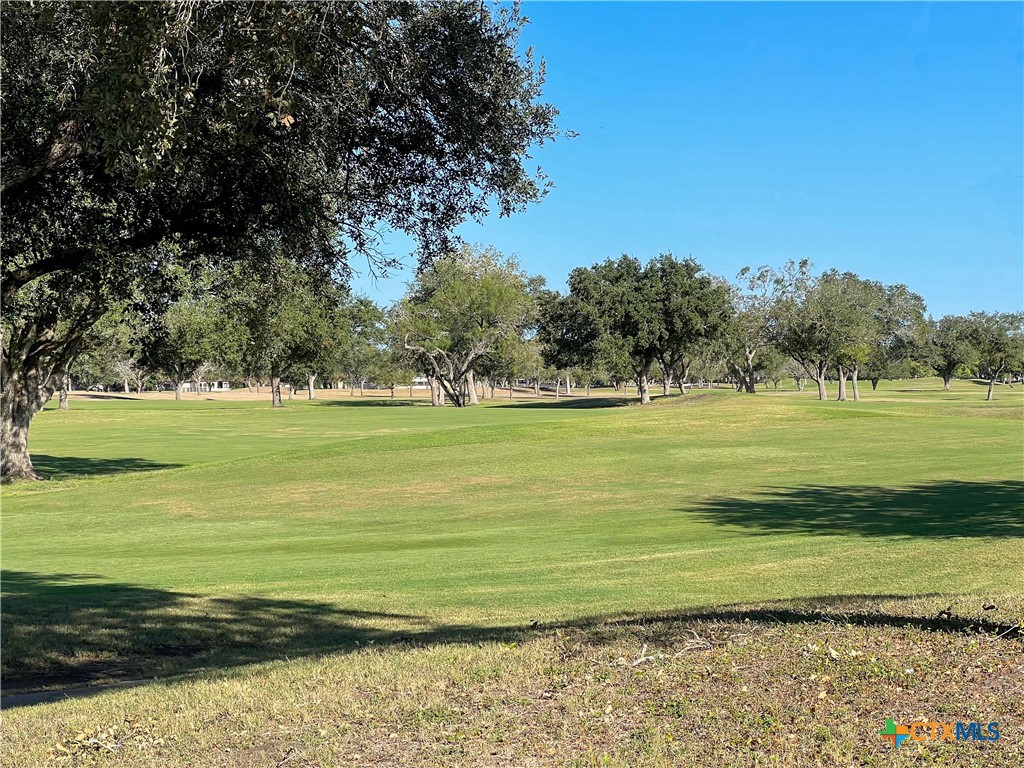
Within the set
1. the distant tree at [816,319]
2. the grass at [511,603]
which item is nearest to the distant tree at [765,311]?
the distant tree at [816,319]

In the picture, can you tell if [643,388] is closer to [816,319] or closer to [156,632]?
[816,319]

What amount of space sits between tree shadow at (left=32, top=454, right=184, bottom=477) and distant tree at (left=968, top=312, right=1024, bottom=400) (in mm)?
101390

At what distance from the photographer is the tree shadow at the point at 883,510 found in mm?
→ 18375

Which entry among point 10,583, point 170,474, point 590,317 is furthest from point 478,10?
point 590,317

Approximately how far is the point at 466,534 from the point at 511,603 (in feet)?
27.1

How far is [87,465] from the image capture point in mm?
39469

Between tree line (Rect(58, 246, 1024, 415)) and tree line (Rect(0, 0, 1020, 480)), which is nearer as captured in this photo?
tree line (Rect(0, 0, 1020, 480))

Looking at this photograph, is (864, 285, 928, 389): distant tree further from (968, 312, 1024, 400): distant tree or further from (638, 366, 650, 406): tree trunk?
(638, 366, 650, 406): tree trunk

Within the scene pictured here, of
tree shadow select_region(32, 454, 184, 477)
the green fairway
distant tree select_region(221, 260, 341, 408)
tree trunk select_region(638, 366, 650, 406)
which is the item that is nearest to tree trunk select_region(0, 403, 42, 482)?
the green fairway

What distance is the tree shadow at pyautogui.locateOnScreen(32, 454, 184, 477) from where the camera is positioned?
3678 cm

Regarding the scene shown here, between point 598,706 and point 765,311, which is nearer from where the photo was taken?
point 598,706

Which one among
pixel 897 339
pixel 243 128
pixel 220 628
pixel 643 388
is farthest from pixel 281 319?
pixel 897 339

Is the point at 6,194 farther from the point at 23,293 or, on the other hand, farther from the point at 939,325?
the point at 939,325

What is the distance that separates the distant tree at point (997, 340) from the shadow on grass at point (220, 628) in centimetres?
11555
